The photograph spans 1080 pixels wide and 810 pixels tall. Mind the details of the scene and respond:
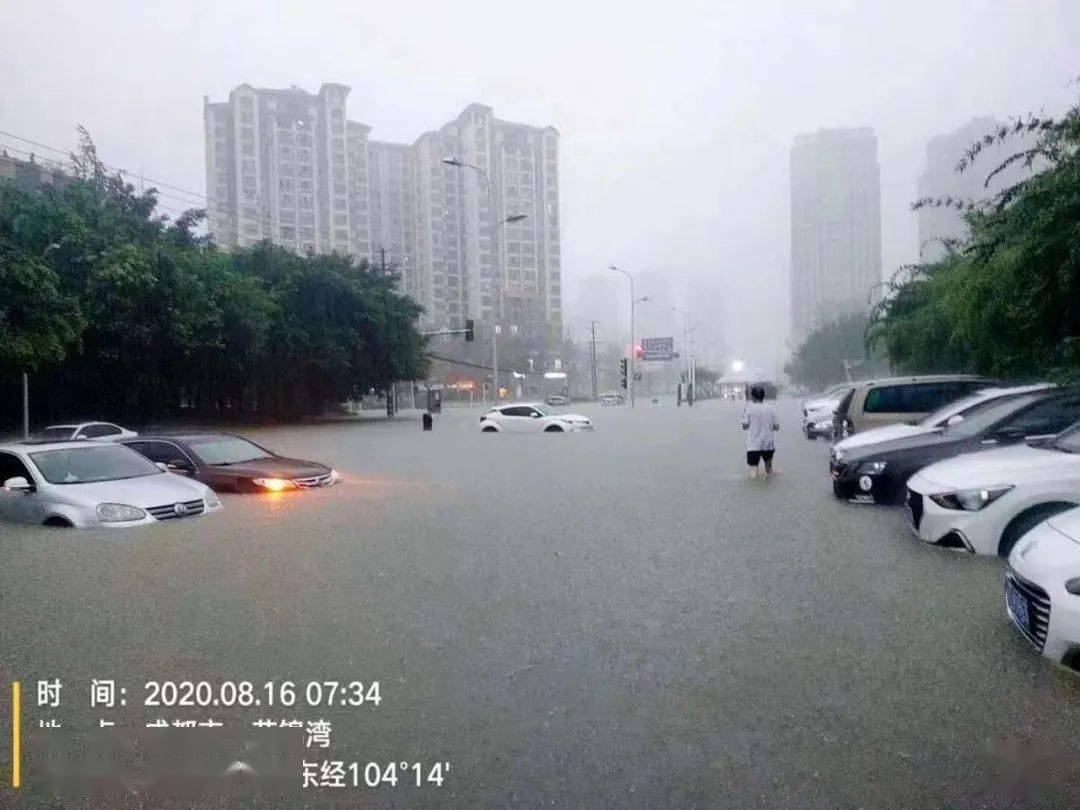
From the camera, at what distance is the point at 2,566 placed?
7.88 meters

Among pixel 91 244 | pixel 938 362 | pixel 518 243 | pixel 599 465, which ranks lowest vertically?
pixel 599 465

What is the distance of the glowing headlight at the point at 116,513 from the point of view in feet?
29.7

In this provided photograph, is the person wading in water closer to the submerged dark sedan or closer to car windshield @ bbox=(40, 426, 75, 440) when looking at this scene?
the submerged dark sedan

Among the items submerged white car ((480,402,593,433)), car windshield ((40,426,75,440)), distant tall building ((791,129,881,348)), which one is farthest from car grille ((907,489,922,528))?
distant tall building ((791,129,881,348))

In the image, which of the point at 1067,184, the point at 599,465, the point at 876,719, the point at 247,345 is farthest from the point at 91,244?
the point at 876,719

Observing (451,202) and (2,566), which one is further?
(451,202)

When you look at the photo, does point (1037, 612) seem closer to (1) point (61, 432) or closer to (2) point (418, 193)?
(1) point (61, 432)

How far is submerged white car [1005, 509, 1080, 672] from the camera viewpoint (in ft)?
14.1

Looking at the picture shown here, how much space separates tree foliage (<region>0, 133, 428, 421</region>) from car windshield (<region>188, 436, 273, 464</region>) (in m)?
15.3

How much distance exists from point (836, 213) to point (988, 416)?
102877 mm

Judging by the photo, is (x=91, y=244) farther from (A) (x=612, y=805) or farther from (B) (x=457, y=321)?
(B) (x=457, y=321)

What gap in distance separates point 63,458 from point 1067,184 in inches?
518

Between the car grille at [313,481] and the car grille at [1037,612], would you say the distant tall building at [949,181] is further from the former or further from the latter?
the car grille at [1037,612]

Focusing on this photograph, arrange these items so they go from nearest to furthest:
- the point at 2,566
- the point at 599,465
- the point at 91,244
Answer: the point at 2,566
the point at 599,465
the point at 91,244
